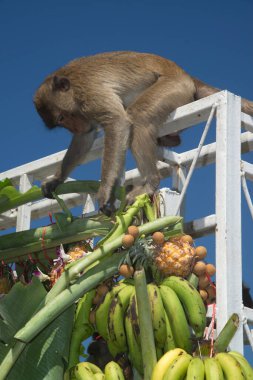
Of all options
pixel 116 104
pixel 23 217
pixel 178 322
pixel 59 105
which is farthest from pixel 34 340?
pixel 23 217

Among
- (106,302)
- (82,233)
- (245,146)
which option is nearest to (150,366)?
(106,302)

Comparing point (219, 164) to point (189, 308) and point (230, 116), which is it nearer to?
point (230, 116)

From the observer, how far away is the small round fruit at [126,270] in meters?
5.38

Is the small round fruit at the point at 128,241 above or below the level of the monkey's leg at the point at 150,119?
below

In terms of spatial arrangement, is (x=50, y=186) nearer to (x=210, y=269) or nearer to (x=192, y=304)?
(x=210, y=269)

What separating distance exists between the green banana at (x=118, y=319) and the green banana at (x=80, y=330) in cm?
39

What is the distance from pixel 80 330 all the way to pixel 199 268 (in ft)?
3.02

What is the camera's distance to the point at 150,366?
479 centimetres

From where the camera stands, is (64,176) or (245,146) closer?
(245,146)

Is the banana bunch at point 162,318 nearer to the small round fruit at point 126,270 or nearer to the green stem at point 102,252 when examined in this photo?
the small round fruit at point 126,270

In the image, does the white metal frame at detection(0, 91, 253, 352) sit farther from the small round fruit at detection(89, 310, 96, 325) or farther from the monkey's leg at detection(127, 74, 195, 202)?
the small round fruit at detection(89, 310, 96, 325)

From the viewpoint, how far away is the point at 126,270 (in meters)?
5.38

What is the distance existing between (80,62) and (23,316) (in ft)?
11.0

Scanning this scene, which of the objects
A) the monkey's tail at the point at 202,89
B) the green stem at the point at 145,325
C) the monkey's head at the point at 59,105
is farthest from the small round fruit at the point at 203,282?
the monkey's head at the point at 59,105
